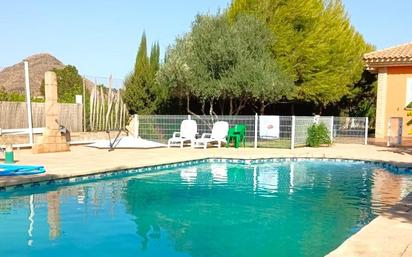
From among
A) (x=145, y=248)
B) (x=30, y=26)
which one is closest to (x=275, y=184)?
(x=145, y=248)

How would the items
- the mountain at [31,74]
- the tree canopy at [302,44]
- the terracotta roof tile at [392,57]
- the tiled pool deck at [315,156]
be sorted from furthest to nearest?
1. the mountain at [31,74]
2. the tree canopy at [302,44]
3. the terracotta roof tile at [392,57]
4. the tiled pool deck at [315,156]

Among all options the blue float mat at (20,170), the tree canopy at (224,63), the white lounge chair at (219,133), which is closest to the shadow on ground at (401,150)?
the tree canopy at (224,63)

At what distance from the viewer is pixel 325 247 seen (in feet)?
18.0

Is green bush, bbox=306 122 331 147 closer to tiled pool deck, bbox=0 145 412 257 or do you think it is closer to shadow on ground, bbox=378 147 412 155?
tiled pool deck, bbox=0 145 412 257

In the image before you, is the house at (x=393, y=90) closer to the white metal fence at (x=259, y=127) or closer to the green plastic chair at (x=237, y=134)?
the white metal fence at (x=259, y=127)

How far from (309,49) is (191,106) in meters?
6.59

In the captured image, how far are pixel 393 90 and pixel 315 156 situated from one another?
822 cm

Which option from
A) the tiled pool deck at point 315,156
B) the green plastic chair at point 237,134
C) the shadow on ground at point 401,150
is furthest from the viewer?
the green plastic chair at point 237,134

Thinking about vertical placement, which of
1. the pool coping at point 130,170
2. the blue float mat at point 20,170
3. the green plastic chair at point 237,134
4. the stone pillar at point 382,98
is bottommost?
the pool coping at point 130,170

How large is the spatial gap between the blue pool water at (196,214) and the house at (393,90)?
953cm

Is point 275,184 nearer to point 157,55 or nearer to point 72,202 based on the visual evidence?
point 72,202

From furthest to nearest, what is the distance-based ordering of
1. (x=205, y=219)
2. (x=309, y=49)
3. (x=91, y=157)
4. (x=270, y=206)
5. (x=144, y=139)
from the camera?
(x=309, y=49) < (x=144, y=139) < (x=91, y=157) < (x=270, y=206) < (x=205, y=219)

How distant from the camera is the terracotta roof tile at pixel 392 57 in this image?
19594 mm

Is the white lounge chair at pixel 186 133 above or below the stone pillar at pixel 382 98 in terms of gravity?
below
